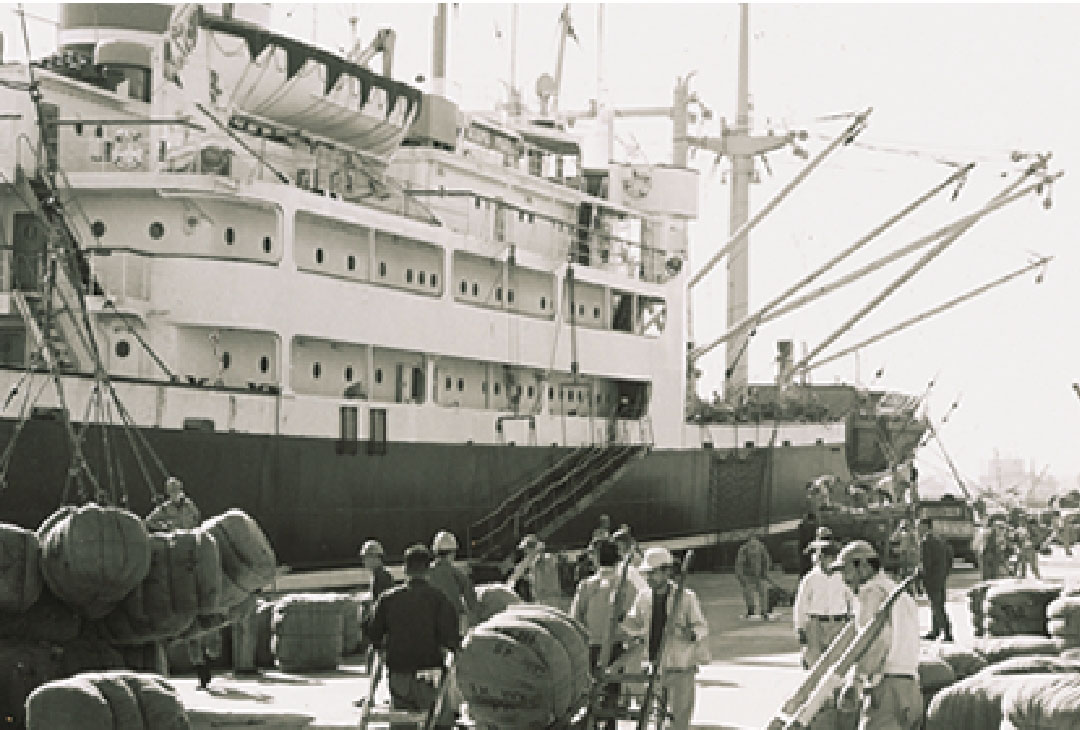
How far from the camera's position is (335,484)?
77.6 feet

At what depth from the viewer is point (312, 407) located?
925 inches

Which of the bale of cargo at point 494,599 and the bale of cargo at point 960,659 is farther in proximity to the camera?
the bale of cargo at point 494,599

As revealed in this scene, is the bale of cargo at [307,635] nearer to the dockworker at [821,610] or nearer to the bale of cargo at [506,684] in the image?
the dockworker at [821,610]

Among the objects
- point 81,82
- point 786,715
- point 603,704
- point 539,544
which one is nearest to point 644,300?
point 81,82

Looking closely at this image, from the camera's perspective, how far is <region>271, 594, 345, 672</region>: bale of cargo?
15.3 m

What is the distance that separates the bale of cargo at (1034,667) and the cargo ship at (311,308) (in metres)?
9.40

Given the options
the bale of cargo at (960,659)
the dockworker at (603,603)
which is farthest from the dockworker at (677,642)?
the bale of cargo at (960,659)

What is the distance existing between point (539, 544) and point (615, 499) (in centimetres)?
1339

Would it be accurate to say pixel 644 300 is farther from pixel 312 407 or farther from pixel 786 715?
pixel 786 715

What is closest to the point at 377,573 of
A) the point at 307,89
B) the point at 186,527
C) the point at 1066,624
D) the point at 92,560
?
the point at 92,560

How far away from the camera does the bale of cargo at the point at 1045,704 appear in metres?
7.99

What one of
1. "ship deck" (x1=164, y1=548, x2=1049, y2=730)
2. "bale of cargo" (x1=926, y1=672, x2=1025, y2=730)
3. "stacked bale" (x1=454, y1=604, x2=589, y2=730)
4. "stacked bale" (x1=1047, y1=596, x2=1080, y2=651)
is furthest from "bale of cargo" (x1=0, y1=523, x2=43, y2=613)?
"stacked bale" (x1=1047, y1=596, x2=1080, y2=651)

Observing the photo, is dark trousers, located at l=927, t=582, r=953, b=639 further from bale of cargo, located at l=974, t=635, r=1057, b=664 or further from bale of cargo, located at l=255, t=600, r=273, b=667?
bale of cargo, located at l=255, t=600, r=273, b=667

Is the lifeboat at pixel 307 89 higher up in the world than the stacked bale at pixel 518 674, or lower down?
higher up
